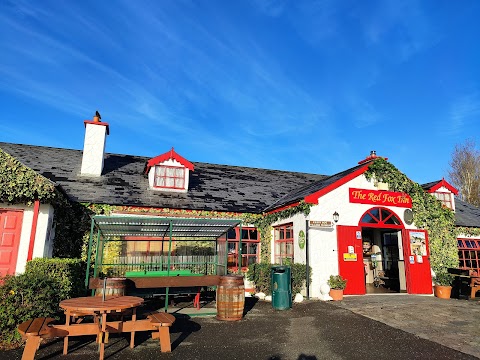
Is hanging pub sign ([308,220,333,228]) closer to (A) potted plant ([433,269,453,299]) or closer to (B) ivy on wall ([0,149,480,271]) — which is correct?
(B) ivy on wall ([0,149,480,271])

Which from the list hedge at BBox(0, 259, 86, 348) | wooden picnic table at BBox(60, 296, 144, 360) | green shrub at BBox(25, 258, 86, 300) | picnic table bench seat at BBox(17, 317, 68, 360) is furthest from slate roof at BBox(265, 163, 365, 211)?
picnic table bench seat at BBox(17, 317, 68, 360)

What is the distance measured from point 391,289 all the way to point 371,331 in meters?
8.85

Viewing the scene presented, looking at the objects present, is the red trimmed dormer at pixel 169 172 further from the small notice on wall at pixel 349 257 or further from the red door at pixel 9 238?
the small notice on wall at pixel 349 257

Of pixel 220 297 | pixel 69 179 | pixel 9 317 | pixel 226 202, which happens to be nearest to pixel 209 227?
pixel 220 297

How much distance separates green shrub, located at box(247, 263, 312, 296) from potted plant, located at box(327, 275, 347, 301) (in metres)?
0.76

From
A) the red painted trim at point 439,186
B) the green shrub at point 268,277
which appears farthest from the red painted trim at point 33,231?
the red painted trim at point 439,186

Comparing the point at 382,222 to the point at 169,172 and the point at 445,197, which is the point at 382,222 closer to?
the point at 445,197

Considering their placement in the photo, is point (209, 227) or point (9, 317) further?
point (209, 227)

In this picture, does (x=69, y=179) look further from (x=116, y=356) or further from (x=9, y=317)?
(x=116, y=356)

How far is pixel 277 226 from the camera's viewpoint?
14242 millimetres

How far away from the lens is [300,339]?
21.6 feet

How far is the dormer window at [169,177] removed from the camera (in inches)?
579

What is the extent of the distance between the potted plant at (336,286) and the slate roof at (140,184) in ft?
14.6

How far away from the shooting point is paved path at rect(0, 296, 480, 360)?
18.4 feet
